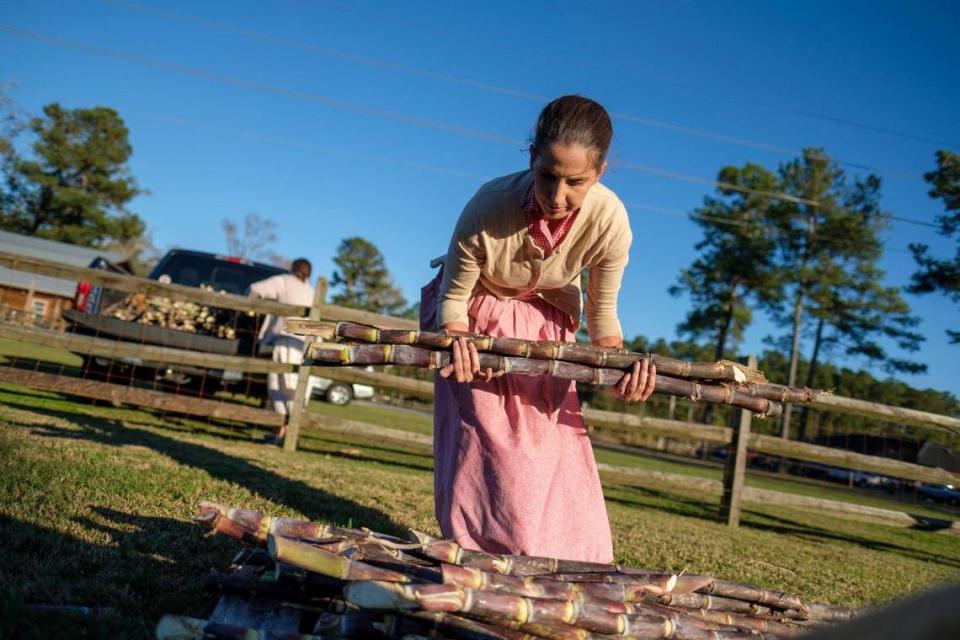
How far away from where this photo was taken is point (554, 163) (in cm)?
268

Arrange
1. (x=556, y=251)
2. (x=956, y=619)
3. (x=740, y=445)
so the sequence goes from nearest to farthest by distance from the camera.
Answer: (x=956, y=619)
(x=556, y=251)
(x=740, y=445)

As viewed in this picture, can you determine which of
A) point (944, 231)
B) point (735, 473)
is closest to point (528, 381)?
point (735, 473)

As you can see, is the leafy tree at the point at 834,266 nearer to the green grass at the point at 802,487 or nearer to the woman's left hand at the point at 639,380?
the green grass at the point at 802,487

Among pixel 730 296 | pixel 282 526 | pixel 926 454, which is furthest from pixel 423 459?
pixel 730 296

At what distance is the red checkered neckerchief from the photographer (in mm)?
3021

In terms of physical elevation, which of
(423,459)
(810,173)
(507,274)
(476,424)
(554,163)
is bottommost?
(423,459)

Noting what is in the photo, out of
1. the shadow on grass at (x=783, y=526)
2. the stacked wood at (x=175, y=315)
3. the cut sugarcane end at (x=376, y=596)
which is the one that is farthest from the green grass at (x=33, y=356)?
the cut sugarcane end at (x=376, y=596)

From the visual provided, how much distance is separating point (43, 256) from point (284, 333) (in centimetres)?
3723

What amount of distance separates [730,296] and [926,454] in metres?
28.7

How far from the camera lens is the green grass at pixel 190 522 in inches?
94.0

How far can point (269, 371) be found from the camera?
7512 mm

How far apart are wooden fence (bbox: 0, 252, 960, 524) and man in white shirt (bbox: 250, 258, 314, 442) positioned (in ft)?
1.49

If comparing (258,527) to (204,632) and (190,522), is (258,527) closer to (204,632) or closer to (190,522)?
(204,632)

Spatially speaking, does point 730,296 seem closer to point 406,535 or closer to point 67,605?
point 406,535
